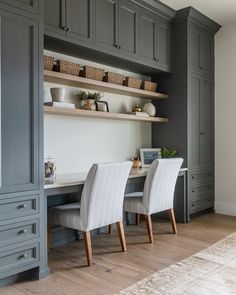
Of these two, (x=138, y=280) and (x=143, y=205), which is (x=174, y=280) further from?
(x=143, y=205)

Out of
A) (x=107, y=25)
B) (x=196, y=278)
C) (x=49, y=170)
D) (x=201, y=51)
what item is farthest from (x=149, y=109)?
(x=196, y=278)

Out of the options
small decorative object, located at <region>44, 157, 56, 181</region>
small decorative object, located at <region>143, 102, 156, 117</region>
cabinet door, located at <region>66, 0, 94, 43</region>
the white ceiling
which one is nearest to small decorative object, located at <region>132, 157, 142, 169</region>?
small decorative object, located at <region>143, 102, 156, 117</region>

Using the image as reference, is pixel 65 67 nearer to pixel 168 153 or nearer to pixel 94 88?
pixel 94 88

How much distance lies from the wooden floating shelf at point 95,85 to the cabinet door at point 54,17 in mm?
368

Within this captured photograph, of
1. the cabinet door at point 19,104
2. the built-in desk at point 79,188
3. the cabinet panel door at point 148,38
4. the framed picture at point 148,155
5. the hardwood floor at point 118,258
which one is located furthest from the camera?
the framed picture at point 148,155

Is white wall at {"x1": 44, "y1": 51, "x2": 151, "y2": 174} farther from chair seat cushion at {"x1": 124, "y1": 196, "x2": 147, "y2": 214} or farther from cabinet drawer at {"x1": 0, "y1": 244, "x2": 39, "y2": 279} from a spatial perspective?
cabinet drawer at {"x1": 0, "y1": 244, "x2": 39, "y2": 279}

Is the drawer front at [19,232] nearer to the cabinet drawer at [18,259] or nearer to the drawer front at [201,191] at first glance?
the cabinet drawer at [18,259]

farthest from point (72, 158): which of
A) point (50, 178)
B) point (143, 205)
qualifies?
point (143, 205)

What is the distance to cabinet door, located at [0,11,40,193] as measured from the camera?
2129 mm

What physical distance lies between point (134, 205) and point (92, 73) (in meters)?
1.47

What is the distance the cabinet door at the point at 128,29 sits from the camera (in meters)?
3.41

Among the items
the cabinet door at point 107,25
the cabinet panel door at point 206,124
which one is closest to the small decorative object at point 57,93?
the cabinet door at point 107,25

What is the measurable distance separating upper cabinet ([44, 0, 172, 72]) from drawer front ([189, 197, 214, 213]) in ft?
6.00

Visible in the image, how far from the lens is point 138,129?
4293 millimetres
